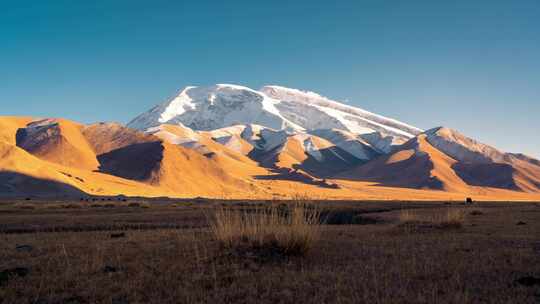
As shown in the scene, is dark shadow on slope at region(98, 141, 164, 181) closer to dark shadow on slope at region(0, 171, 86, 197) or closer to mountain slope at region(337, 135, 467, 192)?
dark shadow on slope at region(0, 171, 86, 197)

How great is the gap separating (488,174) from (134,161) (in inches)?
5429

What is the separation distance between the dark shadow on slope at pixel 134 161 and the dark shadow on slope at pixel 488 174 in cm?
12079

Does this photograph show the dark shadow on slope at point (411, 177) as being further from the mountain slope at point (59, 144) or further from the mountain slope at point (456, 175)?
the mountain slope at point (59, 144)

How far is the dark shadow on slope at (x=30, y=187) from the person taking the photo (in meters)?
86.0

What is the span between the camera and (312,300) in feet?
22.0

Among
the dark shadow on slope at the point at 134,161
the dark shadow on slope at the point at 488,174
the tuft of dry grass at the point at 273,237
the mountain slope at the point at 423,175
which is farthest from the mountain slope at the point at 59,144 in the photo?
the dark shadow on slope at the point at 488,174

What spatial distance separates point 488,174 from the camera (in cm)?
18088

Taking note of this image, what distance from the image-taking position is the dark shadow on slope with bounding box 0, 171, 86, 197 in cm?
8600

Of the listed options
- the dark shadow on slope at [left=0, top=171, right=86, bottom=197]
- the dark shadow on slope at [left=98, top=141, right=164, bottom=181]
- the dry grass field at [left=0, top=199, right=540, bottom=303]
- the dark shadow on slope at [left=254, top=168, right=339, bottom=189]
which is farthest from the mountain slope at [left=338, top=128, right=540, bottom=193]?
the dry grass field at [left=0, top=199, right=540, bottom=303]

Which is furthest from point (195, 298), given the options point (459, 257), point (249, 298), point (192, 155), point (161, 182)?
point (192, 155)

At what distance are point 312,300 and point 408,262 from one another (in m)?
3.57

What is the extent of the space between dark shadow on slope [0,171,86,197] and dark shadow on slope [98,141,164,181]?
36012mm

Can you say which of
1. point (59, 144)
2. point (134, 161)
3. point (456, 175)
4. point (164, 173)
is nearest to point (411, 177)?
point (456, 175)

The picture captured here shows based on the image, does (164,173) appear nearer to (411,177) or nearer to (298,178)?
(298,178)
